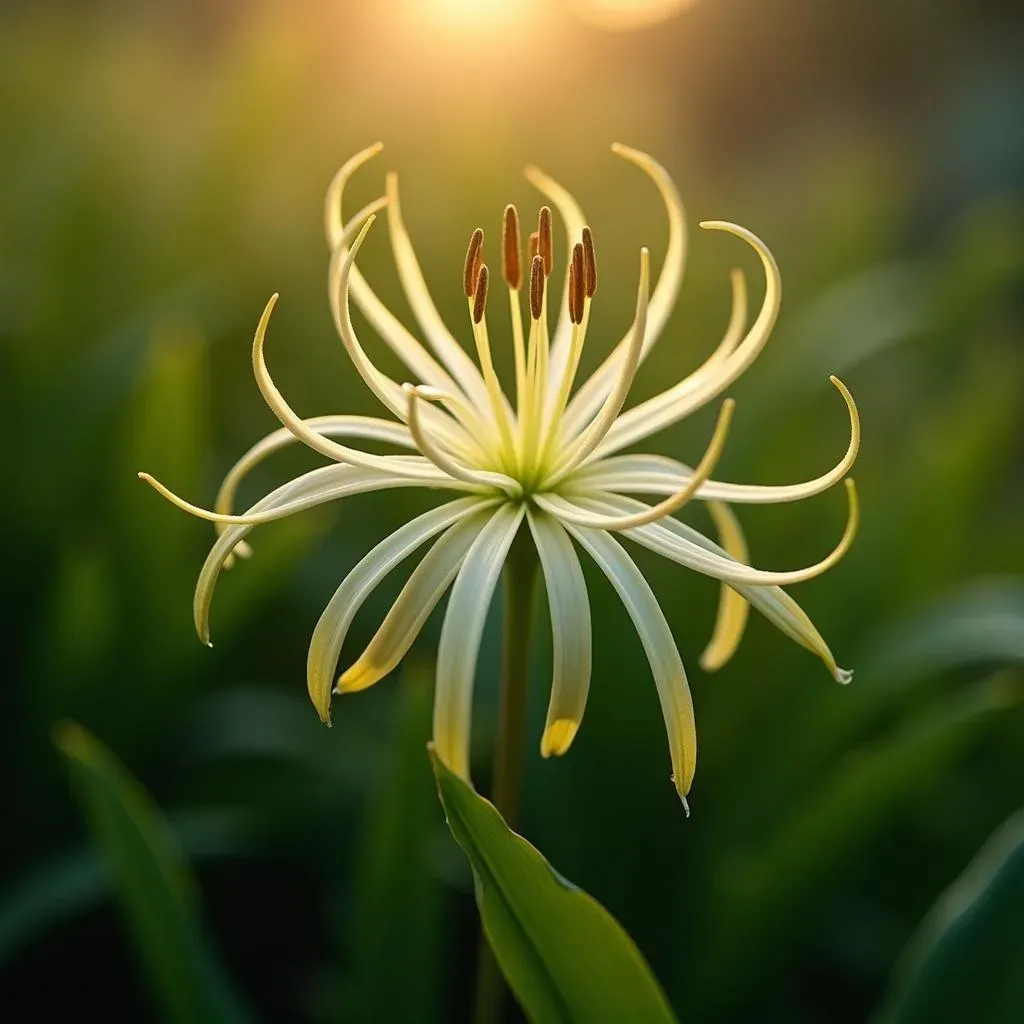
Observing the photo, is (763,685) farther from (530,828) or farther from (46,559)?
(46,559)

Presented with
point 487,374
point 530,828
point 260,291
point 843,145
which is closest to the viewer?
point 487,374

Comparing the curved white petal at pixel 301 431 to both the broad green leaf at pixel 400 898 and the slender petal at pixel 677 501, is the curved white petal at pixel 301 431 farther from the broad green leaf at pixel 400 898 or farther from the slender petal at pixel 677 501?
the broad green leaf at pixel 400 898

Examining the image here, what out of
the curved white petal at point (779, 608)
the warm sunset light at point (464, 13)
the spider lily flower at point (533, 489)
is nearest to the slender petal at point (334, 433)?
the spider lily flower at point (533, 489)

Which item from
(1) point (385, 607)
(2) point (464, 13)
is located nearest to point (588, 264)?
(1) point (385, 607)

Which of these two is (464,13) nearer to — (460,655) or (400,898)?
(400,898)

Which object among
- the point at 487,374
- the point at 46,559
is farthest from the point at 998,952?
the point at 46,559

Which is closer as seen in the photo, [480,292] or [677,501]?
[677,501]

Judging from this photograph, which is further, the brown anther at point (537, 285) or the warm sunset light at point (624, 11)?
the warm sunset light at point (624, 11)
